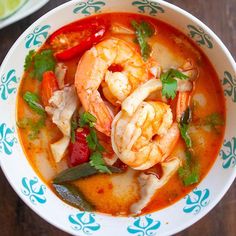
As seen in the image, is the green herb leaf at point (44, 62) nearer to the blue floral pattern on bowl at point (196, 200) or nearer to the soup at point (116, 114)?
the soup at point (116, 114)

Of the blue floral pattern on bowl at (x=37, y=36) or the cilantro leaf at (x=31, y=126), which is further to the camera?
the cilantro leaf at (x=31, y=126)

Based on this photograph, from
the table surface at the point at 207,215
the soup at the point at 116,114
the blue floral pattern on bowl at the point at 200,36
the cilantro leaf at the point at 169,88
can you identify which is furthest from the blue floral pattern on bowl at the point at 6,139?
the blue floral pattern on bowl at the point at 200,36

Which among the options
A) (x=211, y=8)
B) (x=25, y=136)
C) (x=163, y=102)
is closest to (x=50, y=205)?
(x=25, y=136)

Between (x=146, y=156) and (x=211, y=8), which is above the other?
(x=211, y=8)

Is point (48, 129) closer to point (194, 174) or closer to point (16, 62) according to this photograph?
point (16, 62)

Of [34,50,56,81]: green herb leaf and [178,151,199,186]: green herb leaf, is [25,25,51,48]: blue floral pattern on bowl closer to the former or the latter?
[34,50,56,81]: green herb leaf

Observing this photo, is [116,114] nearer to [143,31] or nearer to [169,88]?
[169,88]
